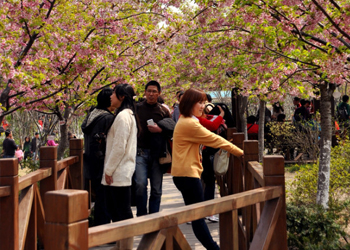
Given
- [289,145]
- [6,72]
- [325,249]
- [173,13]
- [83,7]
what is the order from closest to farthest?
[325,249] < [6,72] < [83,7] < [173,13] < [289,145]

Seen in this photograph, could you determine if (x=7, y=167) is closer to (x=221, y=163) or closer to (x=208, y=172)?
(x=221, y=163)

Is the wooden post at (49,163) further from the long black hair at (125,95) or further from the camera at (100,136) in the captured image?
the long black hair at (125,95)

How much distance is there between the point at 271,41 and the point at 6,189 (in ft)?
14.7

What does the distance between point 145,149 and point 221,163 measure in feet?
3.39

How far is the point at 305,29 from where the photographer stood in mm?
6723

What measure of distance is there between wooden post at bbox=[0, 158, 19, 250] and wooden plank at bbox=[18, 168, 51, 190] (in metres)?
0.12

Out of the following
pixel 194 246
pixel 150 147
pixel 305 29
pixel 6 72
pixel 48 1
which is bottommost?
A: pixel 194 246

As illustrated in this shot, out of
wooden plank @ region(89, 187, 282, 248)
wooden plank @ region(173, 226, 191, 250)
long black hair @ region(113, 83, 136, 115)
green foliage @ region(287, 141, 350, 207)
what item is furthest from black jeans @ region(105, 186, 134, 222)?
green foliage @ region(287, 141, 350, 207)

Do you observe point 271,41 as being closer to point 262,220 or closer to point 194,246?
point 194,246

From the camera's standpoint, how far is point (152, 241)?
2.27 meters

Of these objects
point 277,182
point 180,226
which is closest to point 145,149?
point 180,226

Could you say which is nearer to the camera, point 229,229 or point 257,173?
point 229,229

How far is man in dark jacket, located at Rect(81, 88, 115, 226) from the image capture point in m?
5.61

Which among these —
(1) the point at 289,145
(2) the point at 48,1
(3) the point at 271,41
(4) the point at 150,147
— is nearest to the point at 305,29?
(3) the point at 271,41
